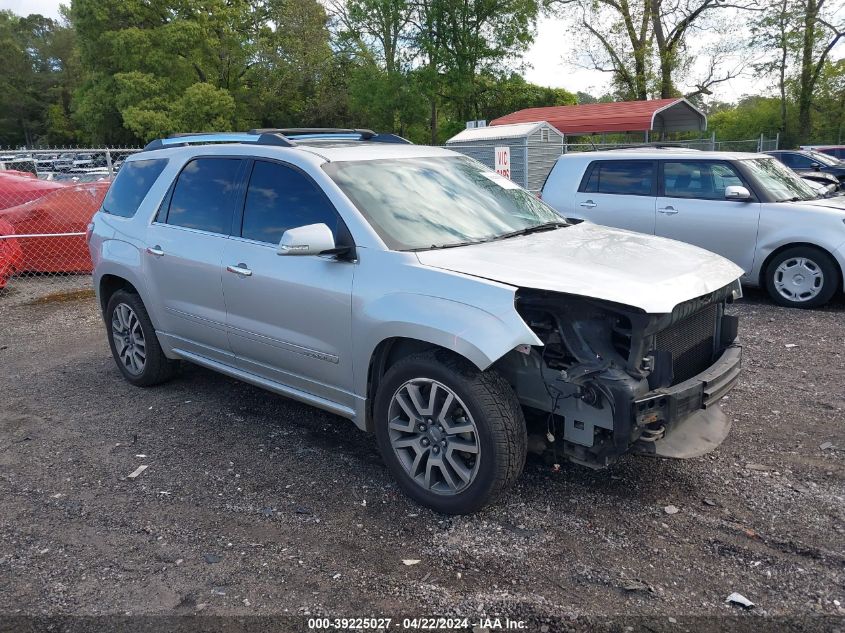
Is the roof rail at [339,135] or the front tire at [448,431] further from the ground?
the roof rail at [339,135]

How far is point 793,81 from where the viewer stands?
112 ft

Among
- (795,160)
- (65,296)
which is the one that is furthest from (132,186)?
(795,160)

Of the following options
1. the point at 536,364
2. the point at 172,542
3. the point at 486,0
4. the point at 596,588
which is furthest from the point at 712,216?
the point at 486,0

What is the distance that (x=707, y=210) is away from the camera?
819cm

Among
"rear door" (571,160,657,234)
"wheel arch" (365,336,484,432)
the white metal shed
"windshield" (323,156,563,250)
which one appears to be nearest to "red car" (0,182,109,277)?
"rear door" (571,160,657,234)

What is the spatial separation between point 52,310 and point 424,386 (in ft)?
24.3

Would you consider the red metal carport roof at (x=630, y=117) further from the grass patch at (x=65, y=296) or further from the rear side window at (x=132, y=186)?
the rear side window at (x=132, y=186)

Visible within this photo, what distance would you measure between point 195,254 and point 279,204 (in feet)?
2.78

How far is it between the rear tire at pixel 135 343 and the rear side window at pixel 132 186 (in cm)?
69

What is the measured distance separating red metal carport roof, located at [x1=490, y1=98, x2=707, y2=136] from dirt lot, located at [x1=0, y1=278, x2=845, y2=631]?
19.3 m

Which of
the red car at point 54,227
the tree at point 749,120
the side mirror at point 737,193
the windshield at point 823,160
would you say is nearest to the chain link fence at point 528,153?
the windshield at point 823,160

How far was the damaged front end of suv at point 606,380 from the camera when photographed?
3180 mm

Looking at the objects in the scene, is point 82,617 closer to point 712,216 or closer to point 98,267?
point 98,267

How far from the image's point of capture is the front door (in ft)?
12.8
